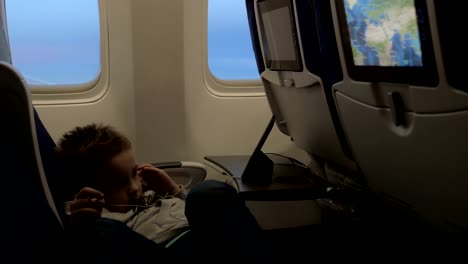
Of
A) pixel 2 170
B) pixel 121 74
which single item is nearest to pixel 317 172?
pixel 121 74

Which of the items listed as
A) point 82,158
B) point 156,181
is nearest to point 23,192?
point 82,158

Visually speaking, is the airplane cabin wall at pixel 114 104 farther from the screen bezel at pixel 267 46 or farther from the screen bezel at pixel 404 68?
the screen bezel at pixel 404 68

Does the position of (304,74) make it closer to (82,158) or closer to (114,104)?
(82,158)

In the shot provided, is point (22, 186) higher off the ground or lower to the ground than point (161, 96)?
lower

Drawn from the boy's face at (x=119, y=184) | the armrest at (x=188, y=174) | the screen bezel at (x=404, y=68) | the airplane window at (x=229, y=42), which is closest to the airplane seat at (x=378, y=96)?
the screen bezel at (x=404, y=68)

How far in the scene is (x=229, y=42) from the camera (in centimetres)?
258

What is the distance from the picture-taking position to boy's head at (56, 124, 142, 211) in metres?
1.42

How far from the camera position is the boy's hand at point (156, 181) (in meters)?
1.55

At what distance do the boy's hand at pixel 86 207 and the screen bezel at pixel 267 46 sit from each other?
26.6 inches

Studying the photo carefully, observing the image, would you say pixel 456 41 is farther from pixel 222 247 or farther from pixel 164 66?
pixel 164 66

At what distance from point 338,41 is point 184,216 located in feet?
1.90

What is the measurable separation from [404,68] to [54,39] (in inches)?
68.8

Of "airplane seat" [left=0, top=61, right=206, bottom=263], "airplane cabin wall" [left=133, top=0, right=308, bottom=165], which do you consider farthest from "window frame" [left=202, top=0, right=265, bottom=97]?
"airplane seat" [left=0, top=61, right=206, bottom=263]

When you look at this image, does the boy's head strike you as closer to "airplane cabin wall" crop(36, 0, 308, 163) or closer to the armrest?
the armrest
